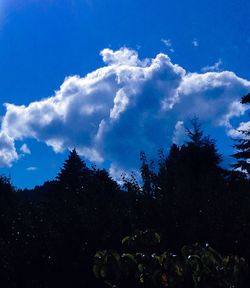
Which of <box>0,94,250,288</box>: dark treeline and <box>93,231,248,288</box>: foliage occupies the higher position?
<box>0,94,250,288</box>: dark treeline

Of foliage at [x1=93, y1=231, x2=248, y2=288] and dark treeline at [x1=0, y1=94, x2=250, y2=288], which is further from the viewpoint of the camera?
dark treeline at [x1=0, y1=94, x2=250, y2=288]

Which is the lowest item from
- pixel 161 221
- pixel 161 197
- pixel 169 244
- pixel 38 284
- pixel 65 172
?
pixel 38 284

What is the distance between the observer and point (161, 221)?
690cm

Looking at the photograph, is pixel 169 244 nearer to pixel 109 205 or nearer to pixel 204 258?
pixel 109 205

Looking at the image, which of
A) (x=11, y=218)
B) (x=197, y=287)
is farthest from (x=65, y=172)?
(x=197, y=287)

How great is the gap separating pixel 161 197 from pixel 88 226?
133cm

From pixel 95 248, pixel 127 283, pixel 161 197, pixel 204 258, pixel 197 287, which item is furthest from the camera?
pixel 161 197

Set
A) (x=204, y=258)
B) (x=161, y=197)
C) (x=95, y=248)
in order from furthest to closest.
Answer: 1. (x=161, y=197)
2. (x=95, y=248)
3. (x=204, y=258)

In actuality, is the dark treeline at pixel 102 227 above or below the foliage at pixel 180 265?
above

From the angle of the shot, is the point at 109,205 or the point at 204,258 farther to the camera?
the point at 109,205

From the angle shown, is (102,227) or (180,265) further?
(102,227)

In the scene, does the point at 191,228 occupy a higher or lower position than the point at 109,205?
lower

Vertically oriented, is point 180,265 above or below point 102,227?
below

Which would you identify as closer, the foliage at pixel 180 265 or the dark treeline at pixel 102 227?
the foliage at pixel 180 265
